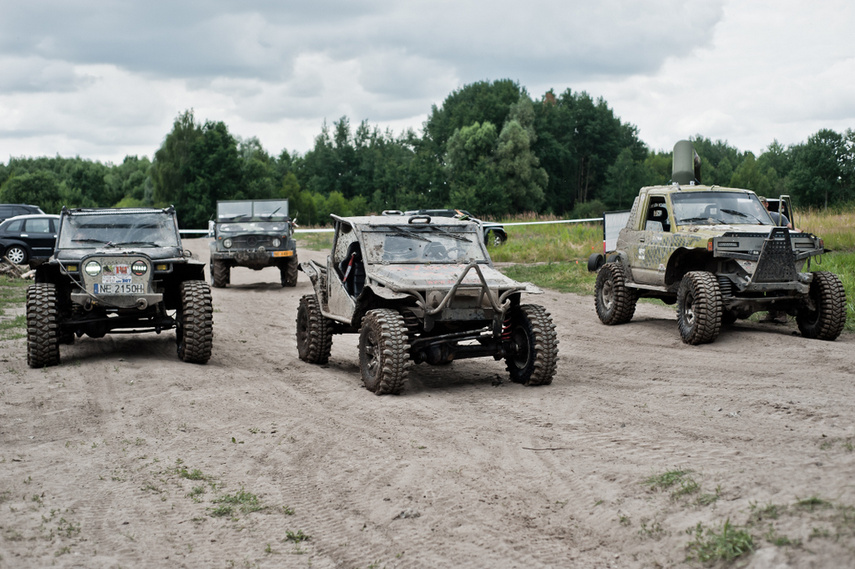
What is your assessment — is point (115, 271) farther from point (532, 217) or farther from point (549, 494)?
point (532, 217)

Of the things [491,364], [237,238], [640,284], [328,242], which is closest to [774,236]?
[640,284]

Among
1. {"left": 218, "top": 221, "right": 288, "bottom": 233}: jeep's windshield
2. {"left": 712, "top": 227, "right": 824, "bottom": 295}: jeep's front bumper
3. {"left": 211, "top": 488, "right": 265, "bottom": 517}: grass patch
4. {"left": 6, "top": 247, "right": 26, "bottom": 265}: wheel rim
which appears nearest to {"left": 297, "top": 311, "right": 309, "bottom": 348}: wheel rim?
{"left": 211, "top": 488, "right": 265, "bottom": 517}: grass patch

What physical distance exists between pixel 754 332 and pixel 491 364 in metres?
4.02

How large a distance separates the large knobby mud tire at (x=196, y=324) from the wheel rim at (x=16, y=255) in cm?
1663

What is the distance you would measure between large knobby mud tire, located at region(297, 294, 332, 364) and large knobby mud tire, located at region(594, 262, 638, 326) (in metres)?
5.13

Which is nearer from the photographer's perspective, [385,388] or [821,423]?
[821,423]

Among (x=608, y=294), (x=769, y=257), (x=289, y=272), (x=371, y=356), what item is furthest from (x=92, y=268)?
(x=289, y=272)

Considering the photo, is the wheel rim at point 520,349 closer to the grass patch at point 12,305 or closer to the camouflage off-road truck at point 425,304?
the camouflage off-road truck at point 425,304

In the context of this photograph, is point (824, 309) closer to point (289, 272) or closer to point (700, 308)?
point (700, 308)

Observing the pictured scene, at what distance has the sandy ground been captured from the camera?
15.1 ft

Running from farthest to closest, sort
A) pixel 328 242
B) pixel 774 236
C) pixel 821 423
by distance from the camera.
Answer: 1. pixel 328 242
2. pixel 774 236
3. pixel 821 423

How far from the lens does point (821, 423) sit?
6.42 meters

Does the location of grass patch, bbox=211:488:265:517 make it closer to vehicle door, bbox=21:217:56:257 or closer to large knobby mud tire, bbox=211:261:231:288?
large knobby mud tire, bbox=211:261:231:288

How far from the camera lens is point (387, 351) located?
8.23 meters
